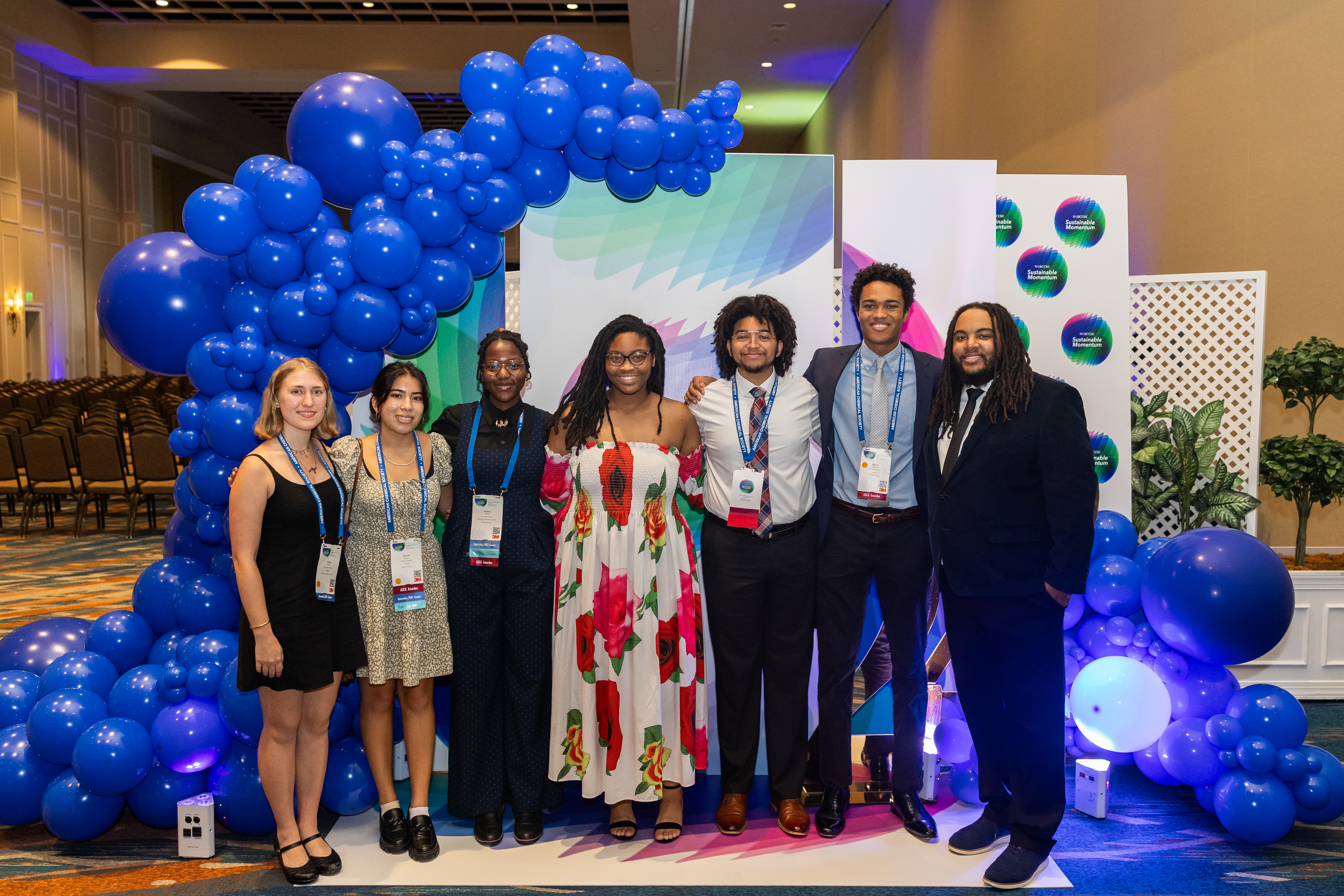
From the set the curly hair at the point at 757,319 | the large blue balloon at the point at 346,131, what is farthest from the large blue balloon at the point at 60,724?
the curly hair at the point at 757,319

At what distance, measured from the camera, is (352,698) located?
320 cm

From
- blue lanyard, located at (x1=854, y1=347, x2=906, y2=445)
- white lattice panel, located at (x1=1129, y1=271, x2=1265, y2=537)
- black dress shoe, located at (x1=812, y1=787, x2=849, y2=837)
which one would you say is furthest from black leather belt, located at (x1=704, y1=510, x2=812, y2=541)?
white lattice panel, located at (x1=1129, y1=271, x2=1265, y2=537)

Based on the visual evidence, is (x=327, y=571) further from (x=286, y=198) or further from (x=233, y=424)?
(x=286, y=198)

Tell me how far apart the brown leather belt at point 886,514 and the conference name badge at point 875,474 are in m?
0.06

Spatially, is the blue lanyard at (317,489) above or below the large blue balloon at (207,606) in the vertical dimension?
above

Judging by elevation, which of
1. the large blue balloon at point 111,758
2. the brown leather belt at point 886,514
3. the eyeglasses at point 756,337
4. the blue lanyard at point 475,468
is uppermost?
the eyeglasses at point 756,337

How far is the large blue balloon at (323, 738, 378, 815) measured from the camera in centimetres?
311

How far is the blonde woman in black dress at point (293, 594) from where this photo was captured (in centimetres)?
252

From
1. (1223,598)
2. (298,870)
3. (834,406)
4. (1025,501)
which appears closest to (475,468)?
(834,406)

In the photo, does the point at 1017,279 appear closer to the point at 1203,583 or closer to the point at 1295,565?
the point at 1203,583

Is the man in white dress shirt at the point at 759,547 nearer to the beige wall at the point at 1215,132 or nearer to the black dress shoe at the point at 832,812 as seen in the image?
the black dress shoe at the point at 832,812

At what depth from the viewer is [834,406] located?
309 cm

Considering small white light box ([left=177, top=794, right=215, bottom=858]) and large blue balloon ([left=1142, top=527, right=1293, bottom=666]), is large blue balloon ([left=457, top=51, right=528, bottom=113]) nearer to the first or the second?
small white light box ([left=177, top=794, right=215, bottom=858])

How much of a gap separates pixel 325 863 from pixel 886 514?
80.8 inches
